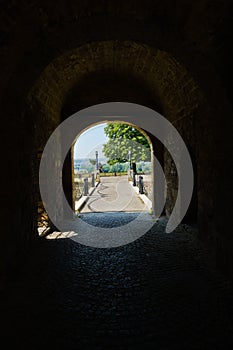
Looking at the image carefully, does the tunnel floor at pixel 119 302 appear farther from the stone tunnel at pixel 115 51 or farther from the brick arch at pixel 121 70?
the brick arch at pixel 121 70

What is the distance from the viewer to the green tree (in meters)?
22.3

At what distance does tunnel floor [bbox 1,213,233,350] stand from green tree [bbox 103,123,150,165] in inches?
690

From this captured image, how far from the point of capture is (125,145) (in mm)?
31391

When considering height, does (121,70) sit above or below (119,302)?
above

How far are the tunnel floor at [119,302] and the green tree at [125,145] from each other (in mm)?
17537

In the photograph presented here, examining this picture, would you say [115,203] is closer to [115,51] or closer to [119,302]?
[115,51]

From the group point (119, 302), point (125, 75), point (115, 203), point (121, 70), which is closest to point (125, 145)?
point (115, 203)

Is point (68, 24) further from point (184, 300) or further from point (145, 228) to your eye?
point (145, 228)

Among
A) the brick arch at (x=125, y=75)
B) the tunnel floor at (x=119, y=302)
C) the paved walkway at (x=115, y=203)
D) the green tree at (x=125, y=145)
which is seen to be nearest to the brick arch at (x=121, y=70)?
the brick arch at (x=125, y=75)

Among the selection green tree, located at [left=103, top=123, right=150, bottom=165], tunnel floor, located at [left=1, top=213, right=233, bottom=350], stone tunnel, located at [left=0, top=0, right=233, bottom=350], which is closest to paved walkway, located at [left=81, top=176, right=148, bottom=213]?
stone tunnel, located at [left=0, top=0, right=233, bottom=350]

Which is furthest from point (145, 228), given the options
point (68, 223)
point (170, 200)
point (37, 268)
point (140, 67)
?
point (140, 67)

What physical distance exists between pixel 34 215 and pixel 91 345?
303 cm

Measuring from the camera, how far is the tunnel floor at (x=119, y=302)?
205 centimetres

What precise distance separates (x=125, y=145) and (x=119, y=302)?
29.2 meters
